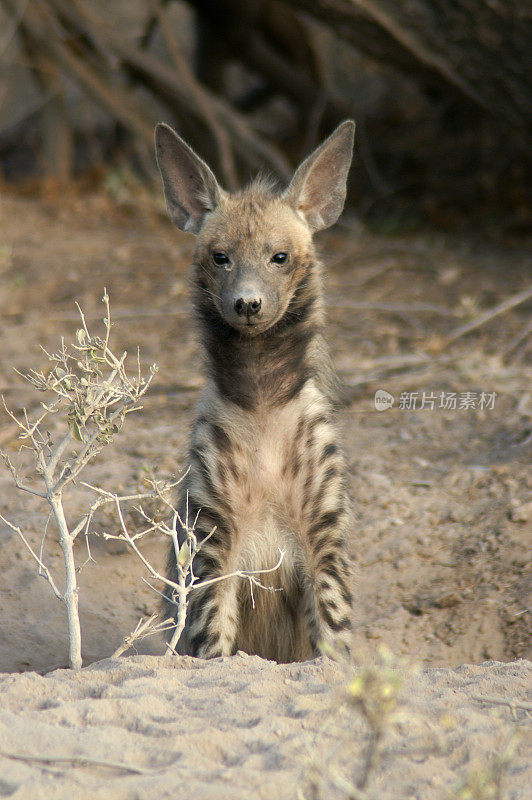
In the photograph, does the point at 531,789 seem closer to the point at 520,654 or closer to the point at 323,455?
the point at 323,455

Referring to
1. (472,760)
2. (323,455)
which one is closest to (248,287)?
(323,455)

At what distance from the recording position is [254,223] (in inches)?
141

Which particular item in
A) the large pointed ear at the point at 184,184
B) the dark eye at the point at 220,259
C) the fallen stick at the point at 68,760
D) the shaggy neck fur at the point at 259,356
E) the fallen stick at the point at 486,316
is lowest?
the fallen stick at the point at 68,760

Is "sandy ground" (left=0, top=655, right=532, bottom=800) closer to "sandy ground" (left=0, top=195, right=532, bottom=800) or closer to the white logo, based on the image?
"sandy ground" (left=0, top=195, right=532, bottom=800)

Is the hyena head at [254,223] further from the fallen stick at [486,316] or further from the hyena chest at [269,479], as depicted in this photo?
the fallen stick at [486,316]

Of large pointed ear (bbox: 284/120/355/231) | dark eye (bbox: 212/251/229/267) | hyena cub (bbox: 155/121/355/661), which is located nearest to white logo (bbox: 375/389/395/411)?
large pointed ear (bbox: 284/120/355/231)

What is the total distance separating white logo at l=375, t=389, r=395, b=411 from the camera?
562 cm

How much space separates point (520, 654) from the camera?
4.02m

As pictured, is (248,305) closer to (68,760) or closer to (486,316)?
(68,760)

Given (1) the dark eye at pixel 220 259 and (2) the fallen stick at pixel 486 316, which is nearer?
(1) the dark eye at pixel 220 259

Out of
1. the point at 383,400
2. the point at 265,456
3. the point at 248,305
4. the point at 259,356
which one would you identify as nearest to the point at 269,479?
the point at 265,456

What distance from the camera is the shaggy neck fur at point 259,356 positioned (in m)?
3.44

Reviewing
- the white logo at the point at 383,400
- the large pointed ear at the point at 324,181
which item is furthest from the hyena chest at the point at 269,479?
the white logo at the point at 383,400

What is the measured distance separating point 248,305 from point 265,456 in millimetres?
561
